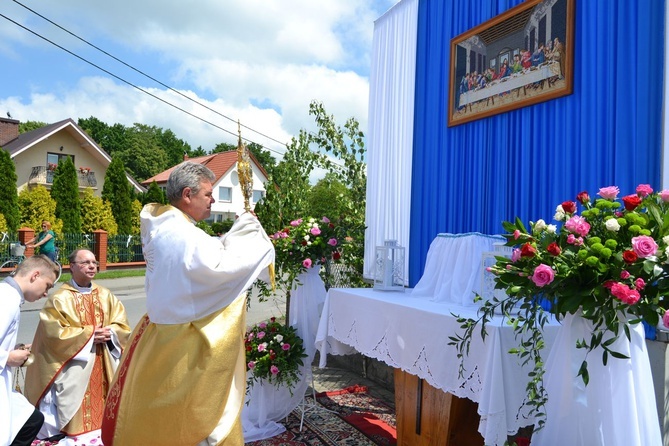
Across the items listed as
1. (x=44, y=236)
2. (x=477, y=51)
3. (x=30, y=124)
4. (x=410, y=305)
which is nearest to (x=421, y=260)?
(x=410, y=305)

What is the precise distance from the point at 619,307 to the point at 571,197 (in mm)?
1864

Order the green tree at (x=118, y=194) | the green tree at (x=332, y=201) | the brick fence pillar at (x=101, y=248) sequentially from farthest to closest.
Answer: the green tree at (x=118, y=194)
the brick fence pillar at (x=101, y=248)
the green tree at (x=332, y=201)

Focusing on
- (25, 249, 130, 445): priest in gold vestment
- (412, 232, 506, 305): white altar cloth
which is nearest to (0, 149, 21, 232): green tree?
(25, 249, 130, 445): priest in gold vestment

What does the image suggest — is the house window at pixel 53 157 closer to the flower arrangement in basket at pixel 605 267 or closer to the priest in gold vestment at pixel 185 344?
the priest in gold vestment at pixel 185 344

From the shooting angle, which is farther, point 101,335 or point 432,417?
point 101,335

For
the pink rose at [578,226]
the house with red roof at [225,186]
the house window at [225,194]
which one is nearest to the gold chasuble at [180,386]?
the pink rose at [578,226]

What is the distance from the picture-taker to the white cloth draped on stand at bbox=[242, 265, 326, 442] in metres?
4.42

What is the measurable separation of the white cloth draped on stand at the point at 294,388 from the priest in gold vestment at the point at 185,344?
1.73m

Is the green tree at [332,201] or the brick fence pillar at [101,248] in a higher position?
the green tree at [332,201]

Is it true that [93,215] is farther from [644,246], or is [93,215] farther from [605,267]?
[644,246]

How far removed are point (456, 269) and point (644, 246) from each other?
84.7 inches

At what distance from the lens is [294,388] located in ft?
14.9

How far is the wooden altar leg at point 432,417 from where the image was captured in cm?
333

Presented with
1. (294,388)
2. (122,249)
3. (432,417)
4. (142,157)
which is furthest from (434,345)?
(142,157)
